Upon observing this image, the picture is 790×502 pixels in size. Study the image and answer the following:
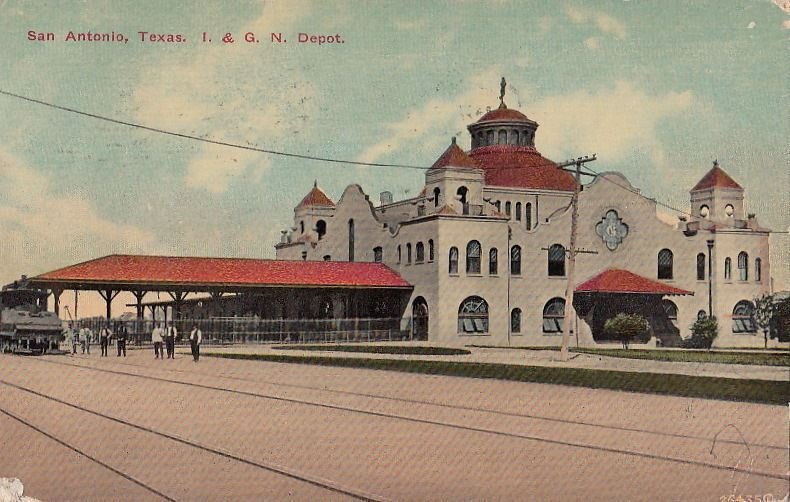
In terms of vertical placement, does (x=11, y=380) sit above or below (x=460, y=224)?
below

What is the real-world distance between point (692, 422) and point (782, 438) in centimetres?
220

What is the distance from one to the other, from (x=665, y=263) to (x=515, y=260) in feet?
33.2

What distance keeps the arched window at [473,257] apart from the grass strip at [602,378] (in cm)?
2084

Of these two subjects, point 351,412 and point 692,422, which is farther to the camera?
point 351,412

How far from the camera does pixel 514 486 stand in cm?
1149

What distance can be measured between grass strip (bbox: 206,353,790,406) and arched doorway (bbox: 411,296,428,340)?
20.4 meters

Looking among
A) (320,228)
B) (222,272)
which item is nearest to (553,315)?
(222,272)

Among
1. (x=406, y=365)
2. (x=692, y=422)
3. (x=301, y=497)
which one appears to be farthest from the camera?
(x=406, y=365)

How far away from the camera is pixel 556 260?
2394 inches

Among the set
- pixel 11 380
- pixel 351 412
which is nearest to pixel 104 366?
pixel 11 380

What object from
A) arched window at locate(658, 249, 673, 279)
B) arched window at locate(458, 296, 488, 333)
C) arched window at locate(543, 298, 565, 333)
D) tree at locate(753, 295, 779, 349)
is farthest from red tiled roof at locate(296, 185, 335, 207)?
tree at locate(753, 295, 779, 349)

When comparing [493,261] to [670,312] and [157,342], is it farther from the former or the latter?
[157,342]

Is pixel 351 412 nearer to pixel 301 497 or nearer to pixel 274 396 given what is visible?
pixel 274 396

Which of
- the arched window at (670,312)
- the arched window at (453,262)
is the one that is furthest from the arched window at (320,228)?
the arched window at (670,312)
